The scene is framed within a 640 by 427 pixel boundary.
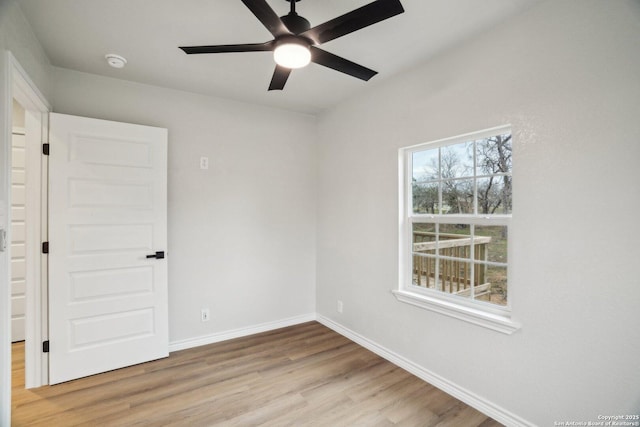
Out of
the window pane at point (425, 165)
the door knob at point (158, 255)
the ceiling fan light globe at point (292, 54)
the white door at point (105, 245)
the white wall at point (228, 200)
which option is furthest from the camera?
the white wall at point (228, 200)

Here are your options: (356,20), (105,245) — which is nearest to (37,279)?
(105,245)

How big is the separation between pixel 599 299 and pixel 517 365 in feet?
2.09

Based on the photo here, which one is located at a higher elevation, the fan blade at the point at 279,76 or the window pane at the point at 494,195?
the fan blade at the point at 279,76

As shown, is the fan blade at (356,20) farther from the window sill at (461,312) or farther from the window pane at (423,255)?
the window sill at (461,312)

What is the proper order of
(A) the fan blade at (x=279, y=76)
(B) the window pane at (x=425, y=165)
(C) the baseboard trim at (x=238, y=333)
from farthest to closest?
(C) the baseboard trim at (x=238, y=333) → (B) the window pane at (x=425, y=165) → (A) the fan blade at (x=279, y=76)

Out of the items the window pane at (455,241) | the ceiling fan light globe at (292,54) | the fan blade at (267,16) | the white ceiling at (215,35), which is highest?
the white ceiling at (215,35)

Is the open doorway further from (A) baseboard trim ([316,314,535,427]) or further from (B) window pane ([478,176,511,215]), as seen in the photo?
(B) window pane ([478,176,511,215])

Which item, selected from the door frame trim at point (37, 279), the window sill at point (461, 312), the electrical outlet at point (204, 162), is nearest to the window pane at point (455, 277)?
the window sill at point (461, 312)

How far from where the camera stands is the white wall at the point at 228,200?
287cm

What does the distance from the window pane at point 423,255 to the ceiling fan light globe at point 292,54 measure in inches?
65.7

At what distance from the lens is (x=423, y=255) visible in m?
2.62

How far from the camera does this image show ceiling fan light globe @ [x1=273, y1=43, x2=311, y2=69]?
163 cm

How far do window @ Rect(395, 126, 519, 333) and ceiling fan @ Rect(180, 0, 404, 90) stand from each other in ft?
3.55

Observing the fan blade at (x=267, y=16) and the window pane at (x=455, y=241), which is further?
the window pane at (x=455, y=241)
